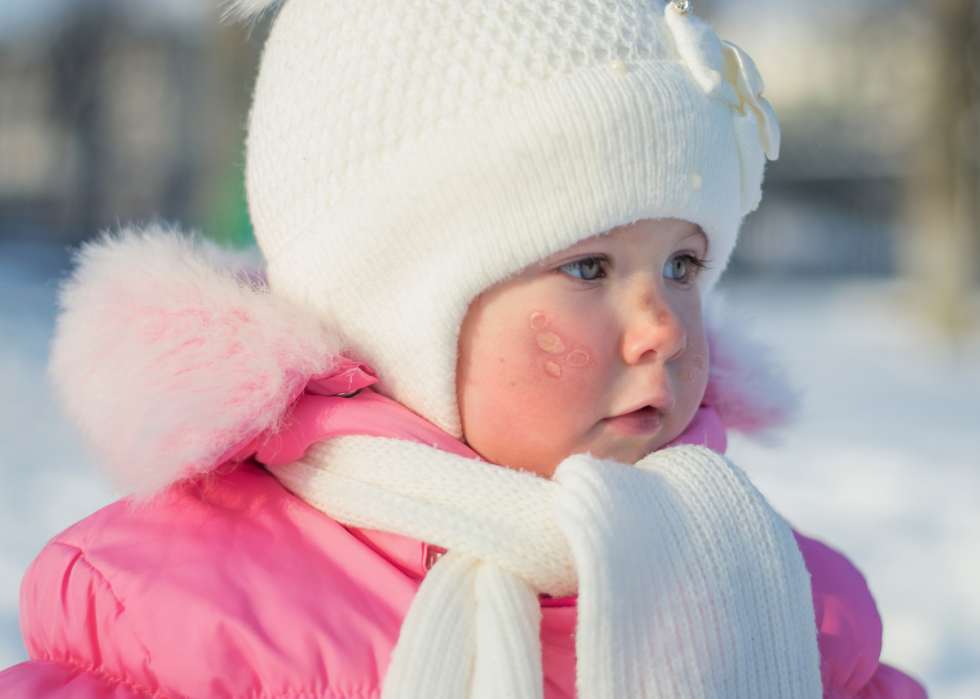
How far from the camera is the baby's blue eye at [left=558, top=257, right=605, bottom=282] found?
984 mm

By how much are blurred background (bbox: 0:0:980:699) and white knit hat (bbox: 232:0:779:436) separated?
47 cm

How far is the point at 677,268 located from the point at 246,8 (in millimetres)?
815

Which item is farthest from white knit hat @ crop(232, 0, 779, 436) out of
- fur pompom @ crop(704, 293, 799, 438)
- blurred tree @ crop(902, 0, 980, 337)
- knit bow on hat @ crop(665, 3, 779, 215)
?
blurred tree @ crop(902, 0, 980, 337)

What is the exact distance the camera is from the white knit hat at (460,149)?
0.94 m

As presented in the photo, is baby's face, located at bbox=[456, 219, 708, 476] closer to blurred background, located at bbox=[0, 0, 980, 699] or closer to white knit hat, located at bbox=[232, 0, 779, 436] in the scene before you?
white knit hat, located at bbox=[232, 0, 779, 436]

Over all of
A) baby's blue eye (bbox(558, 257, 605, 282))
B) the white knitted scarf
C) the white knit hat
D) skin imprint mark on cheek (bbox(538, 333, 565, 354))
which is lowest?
the white knitted scarf

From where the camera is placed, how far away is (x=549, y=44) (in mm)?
955

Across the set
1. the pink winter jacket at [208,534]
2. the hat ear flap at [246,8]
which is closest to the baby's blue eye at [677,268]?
the pink winter jacket at [208,534]

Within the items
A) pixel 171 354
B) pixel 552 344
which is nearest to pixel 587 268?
pixel 552 344

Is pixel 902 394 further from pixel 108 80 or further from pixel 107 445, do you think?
pixel 108 80

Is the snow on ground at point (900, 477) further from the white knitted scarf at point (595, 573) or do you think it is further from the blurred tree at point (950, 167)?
the white knitted scarf at point (595, 573)

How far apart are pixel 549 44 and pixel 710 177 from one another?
286 mm

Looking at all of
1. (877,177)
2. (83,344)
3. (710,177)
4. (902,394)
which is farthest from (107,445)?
(877,177)

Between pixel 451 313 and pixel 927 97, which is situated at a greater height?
pixel 927 97
